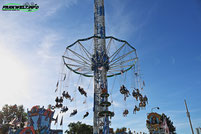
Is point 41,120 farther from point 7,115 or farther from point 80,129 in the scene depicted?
point 7,115

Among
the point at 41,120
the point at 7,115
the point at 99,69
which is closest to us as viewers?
the point at 99,69

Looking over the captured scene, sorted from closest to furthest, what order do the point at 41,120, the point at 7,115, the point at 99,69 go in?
1. the point at 99,69
2. the point at 41,120
3. the point at 7,115

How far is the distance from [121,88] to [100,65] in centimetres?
448

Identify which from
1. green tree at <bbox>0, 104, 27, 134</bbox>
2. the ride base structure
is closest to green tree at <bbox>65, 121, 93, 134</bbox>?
green tree at <bbox>0, 104, 27, 134</bbox>

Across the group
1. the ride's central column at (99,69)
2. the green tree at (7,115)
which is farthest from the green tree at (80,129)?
the ride's central column at (99,69)

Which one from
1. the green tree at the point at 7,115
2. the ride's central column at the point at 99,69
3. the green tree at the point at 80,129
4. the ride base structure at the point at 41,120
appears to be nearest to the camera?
the ride's central column at the point at 99,69

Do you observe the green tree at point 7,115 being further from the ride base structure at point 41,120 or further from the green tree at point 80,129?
the ride base structure at point 41,120

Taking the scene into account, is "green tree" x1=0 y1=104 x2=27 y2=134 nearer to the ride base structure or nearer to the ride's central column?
the ride base structure

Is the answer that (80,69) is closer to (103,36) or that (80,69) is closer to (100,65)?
(100,65)

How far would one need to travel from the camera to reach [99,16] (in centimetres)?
2636

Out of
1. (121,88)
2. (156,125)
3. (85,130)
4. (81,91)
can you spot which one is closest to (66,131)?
(85,130)

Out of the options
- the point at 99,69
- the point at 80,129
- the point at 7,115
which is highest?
the point at 99,69

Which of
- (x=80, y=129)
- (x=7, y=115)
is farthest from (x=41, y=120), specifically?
(x=7, y=115)

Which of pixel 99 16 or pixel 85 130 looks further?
pixel 85 130
